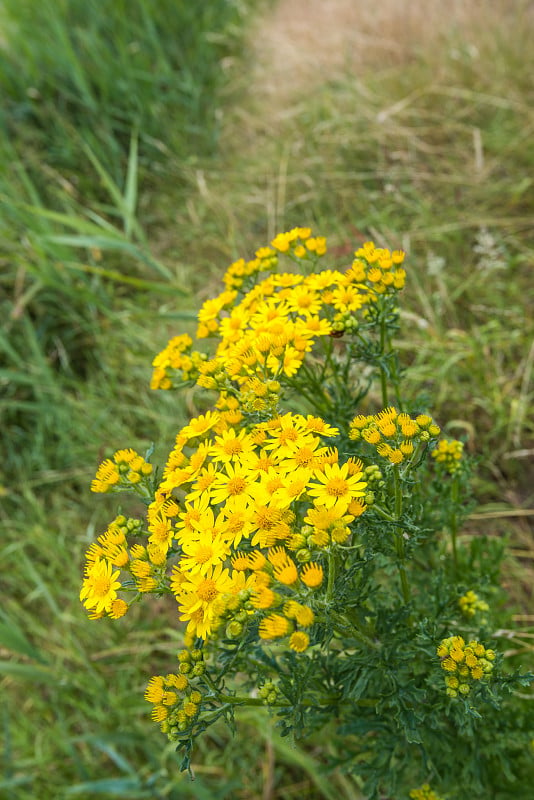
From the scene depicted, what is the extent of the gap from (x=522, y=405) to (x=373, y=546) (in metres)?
1.62

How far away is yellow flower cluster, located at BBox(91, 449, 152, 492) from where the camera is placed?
1499 millimetres

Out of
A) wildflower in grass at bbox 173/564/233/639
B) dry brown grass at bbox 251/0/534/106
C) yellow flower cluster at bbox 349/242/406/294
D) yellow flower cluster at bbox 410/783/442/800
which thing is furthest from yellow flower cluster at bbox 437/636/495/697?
dry brown grass at bbox 251/0/534/106

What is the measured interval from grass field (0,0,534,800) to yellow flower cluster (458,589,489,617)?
29cm

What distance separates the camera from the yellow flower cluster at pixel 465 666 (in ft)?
4.25

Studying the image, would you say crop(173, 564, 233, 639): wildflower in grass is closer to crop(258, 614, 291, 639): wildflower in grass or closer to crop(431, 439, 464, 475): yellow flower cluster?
crop(258, 614, 291, 639): wildflower in grass

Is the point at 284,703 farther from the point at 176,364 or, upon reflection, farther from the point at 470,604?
the point at 176,364

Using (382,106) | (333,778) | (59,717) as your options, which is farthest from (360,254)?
(382,106)

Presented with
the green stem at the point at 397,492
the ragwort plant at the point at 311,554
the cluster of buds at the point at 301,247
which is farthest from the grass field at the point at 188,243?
the cluster of buds at the point at 301,247

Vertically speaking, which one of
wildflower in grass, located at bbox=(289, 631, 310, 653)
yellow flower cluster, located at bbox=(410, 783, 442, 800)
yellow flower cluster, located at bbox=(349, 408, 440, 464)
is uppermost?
yellow flower cluster, located at bbox=(349, 408, 440, 464)

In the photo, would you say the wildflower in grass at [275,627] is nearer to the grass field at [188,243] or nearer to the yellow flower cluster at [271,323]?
the yellow flower cluster at [271,323]

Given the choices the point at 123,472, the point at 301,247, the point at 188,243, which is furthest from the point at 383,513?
the point at 188,243

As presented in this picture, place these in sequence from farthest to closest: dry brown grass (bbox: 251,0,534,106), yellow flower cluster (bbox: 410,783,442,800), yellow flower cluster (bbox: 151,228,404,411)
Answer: dry brown grass (bbox: 251,0,534,106)
yellow flower cluster (bbox: 410,783,442,800)
yellow flower cluster (bbox: 151,228,404,411)

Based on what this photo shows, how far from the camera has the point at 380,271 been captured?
162 centimetres

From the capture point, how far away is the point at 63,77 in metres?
4.79
